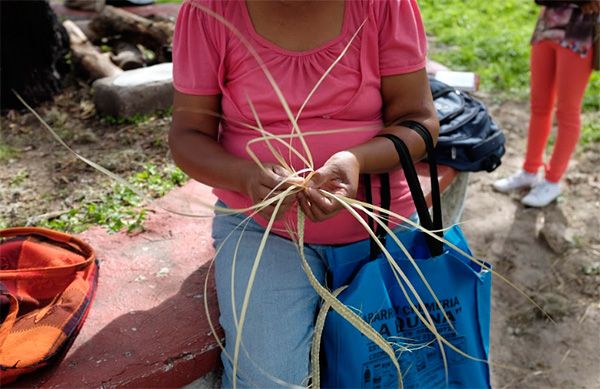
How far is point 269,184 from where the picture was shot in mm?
1508

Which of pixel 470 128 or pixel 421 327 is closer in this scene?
pixel 421 327

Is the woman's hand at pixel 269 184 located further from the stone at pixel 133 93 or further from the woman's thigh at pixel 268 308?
the stone at pixel 133 93

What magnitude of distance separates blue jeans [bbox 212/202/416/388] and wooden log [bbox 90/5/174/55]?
2797 mm

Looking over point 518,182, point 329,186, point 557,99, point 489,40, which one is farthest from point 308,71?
point 489,40

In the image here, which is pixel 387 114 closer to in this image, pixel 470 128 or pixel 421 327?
pixel 421 327

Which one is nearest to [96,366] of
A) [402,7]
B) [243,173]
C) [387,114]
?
[243,173]

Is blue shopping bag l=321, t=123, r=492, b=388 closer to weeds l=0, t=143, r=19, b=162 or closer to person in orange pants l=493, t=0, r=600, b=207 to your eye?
person in orange pants l=493, t=0, r=600, b=207

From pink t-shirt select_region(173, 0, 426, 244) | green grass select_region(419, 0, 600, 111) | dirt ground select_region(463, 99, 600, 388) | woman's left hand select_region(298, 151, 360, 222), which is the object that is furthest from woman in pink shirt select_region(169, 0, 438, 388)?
green grass select_region(419, 0, 600, 111)

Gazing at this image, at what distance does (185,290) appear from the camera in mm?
2064

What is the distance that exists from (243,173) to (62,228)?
1184mm

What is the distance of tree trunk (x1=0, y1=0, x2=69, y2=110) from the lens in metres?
3.57

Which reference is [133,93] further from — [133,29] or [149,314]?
[149,314]

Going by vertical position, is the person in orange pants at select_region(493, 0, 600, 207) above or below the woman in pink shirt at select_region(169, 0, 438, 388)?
below

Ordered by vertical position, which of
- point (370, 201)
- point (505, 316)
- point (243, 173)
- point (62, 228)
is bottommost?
point (505, 316)
